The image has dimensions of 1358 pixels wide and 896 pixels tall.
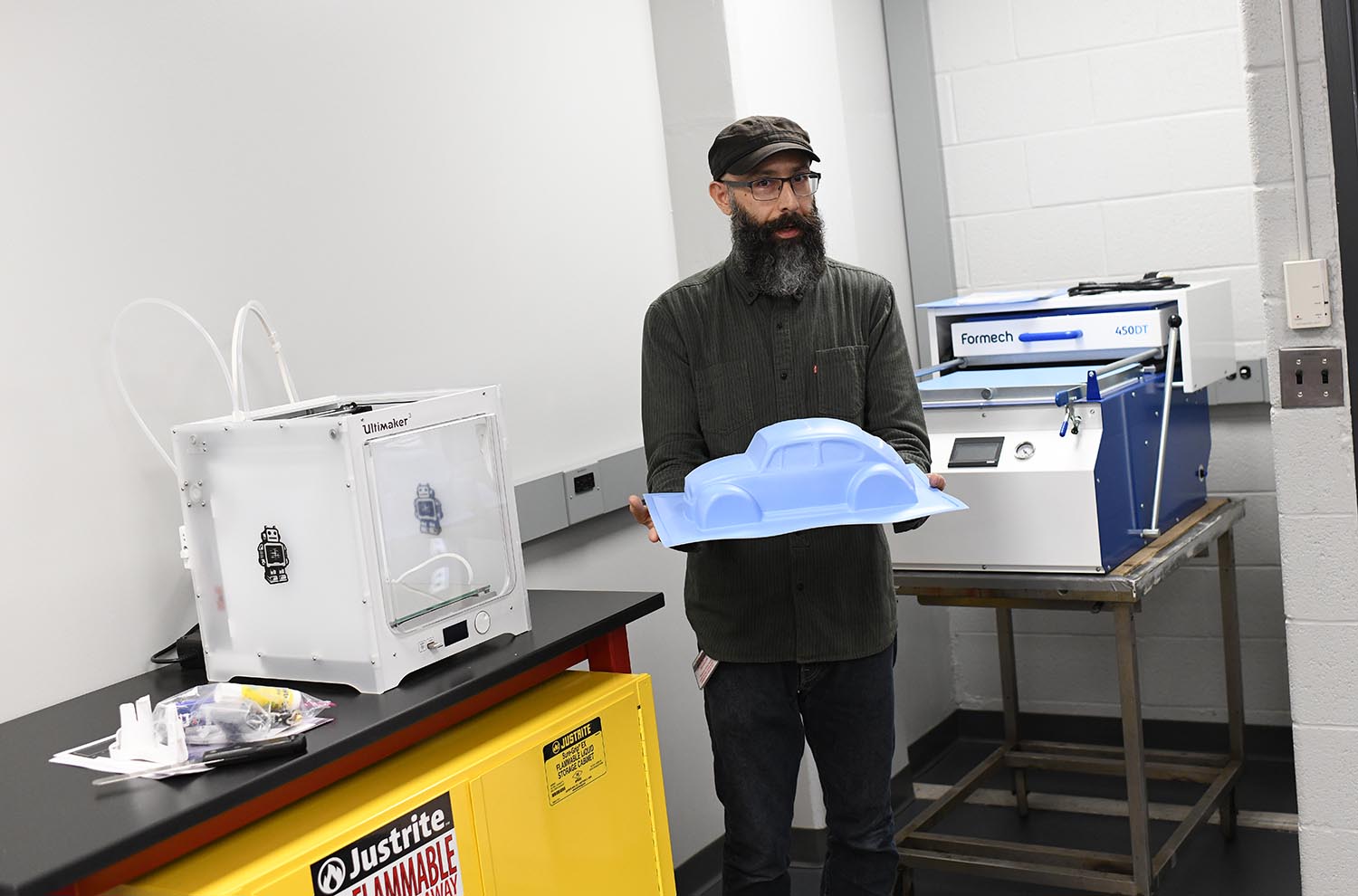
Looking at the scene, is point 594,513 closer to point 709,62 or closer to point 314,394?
point 314,394

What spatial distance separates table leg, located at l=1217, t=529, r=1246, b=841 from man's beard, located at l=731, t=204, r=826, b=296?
1.52 m

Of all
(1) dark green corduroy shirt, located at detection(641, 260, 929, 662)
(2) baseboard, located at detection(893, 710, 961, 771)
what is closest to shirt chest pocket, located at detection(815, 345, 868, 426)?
(1) dark green corduroy shirt, located at detection(641, 260, 929, 662)

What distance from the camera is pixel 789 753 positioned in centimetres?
226

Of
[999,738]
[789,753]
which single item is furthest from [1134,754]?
[999,738]

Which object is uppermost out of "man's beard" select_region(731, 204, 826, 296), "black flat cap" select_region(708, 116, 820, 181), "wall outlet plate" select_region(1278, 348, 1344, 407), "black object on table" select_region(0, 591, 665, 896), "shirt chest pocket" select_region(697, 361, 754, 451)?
"black flat cap" select_region(708, 116, 820, 181)

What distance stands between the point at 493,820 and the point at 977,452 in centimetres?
143

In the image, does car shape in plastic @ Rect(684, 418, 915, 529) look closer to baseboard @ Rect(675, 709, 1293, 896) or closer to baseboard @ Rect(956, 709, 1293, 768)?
baseboard @ Rect(675, 709, 1293, 896)

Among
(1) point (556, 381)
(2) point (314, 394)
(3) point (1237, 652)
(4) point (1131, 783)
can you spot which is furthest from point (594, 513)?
(3) point (1237, 652)

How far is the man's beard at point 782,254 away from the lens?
2246 mm

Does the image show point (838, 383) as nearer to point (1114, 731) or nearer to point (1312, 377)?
point (1312, 377)

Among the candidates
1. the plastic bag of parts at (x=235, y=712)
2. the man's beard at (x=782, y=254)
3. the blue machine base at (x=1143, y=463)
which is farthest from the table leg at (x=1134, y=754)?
the plastic bag of parts at (x=235, y=712)

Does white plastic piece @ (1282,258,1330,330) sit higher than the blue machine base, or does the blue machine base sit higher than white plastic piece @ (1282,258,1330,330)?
white plastic piece @ (1282,258,1330,330)

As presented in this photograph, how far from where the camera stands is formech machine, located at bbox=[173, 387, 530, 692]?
5.88ft

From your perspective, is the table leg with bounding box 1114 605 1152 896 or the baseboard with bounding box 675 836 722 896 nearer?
the table leg with bounding box 1114 605 1152 896
